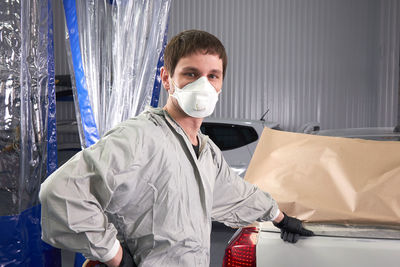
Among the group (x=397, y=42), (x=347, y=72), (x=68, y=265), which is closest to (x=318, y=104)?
(x=347, y=72)

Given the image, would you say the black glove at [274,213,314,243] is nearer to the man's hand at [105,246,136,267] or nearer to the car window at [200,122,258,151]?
the man's hand at [105,246,136,267]

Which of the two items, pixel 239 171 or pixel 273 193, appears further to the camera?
pixel 239 171

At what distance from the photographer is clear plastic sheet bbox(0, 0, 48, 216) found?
82.4 inches

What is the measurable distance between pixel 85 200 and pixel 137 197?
0.56 ft

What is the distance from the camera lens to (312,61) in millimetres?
8078

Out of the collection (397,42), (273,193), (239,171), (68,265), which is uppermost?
(397,42)

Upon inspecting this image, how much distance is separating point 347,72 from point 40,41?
21.9 feet

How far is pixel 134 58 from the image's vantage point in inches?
107

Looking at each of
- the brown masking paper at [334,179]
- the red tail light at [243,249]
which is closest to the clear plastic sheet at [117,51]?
the brown masking paper at [334,179]

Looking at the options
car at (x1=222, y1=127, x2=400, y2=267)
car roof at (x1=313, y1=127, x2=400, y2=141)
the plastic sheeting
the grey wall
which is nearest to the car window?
car roof at (x1=313, y1=127, x2=400, y2=141)

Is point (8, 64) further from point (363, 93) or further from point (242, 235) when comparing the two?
point (363, 93)

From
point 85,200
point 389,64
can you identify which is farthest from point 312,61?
point 85,200

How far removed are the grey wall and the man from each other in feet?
22.1

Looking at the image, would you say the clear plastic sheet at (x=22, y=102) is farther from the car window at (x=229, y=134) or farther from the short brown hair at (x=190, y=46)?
the car window at (x=229, y=134)
